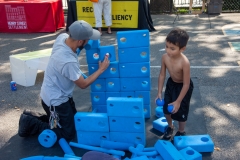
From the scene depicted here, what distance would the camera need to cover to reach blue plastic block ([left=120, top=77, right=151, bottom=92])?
388 cm

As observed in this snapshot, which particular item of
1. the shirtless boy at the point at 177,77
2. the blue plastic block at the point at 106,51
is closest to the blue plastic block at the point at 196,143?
the shirtless boy at the point at 177,77

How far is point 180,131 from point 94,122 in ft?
3.59

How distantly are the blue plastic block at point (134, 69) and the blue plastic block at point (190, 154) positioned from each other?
112cm

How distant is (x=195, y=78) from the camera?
545 cm

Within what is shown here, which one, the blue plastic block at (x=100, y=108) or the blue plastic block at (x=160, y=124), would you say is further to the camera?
the blue plastic block at (x=100, y=108)

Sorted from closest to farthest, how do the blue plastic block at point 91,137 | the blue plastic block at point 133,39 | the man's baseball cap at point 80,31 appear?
the man's baseball cap at point 80,31 → the blue plastic block at point 91,137 → the blue plastic block at point 133,39

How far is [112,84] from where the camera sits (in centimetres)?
396

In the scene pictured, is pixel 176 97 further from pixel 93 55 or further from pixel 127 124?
pixel 93 55

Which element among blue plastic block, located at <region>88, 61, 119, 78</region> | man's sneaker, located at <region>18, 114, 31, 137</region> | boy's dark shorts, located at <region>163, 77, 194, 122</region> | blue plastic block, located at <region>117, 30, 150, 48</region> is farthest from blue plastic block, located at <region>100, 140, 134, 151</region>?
blue plastic block, located at <region>117, 30, 150, 48</region>

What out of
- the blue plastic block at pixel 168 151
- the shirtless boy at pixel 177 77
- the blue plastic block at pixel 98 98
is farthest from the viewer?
the blue plastic block at pixel 98 98

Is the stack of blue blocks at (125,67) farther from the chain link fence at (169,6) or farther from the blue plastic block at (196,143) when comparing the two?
the chain link fence at (169,6)

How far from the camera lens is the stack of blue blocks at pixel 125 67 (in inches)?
146

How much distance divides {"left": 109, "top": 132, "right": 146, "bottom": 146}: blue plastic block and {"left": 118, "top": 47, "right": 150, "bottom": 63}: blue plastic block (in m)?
0.96

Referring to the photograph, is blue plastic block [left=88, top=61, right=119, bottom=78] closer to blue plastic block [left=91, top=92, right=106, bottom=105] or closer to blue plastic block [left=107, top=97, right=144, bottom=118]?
blue plastic block [left=91, top=92, right=106, bottom=105]
